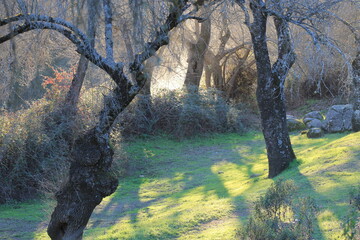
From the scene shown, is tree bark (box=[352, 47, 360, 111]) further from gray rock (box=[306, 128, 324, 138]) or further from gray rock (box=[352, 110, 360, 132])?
gray rock (box=[306, 128, 324, 138])

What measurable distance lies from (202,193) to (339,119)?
8416 millimetres

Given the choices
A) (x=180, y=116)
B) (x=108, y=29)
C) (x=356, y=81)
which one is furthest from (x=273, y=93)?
(x=180, y=116)

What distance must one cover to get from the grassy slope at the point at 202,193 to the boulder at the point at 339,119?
22.4 inches

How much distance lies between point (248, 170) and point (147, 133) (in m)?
7.70

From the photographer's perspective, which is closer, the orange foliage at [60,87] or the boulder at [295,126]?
the orange foliage at [60,87]

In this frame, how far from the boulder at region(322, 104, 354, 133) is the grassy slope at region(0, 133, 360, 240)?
1.87 ft

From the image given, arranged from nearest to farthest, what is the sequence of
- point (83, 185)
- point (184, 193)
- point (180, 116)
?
point (83, 185) < point (184, 193) < point (180, 116)

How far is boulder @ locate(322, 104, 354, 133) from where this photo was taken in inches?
698

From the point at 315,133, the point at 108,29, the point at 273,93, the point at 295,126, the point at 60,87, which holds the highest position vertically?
the point at 60,87

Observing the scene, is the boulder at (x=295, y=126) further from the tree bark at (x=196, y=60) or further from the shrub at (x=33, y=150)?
the shrub at (x=33, y=150)

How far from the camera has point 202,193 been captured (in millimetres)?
12328

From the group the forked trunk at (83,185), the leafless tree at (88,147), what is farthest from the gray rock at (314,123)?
the forked trunk at (83,185)

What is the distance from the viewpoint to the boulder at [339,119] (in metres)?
17.7

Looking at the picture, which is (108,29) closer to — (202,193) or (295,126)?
(202,193)
